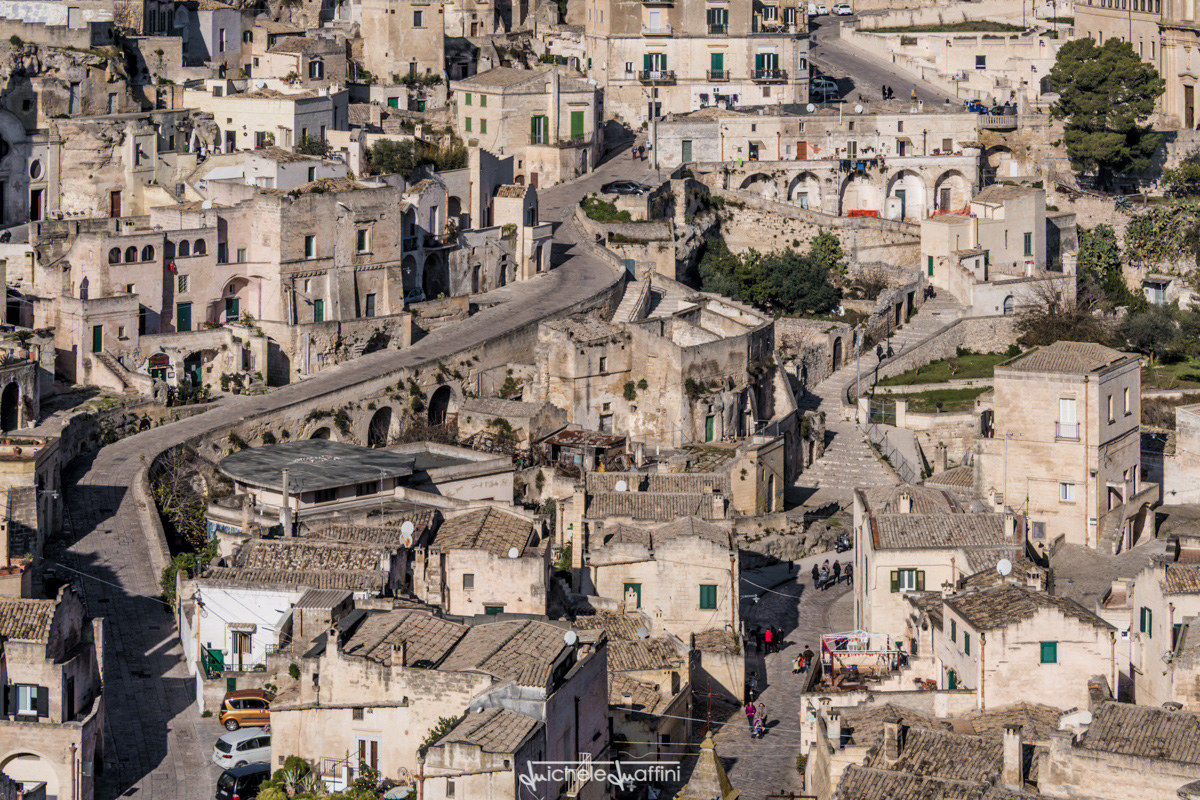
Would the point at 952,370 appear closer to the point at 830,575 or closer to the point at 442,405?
the point at 442,405

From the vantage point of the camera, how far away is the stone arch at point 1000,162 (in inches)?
4154

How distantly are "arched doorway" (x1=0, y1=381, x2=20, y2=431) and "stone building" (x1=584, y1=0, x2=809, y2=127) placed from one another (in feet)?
128

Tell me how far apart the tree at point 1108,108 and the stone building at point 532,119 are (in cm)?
1912

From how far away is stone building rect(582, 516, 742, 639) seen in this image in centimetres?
6175

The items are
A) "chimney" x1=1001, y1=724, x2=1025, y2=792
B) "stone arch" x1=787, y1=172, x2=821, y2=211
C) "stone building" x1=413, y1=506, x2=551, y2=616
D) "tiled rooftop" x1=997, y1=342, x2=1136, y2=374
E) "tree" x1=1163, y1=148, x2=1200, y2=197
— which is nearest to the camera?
A: "chimney" x1=1001, y1=724, x2=1025, y2=792

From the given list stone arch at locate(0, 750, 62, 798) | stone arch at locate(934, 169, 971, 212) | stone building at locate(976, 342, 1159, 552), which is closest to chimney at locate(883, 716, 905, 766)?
stone arch at locate(0, 750, 62, 798)

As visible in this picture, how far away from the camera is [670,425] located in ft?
259

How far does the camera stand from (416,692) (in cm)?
4847

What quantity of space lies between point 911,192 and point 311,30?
22967mm

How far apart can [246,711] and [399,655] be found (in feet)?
16.1

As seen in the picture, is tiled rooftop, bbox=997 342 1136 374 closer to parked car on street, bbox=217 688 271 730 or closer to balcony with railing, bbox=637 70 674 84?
parked car on street, bbox=217 688 271 730

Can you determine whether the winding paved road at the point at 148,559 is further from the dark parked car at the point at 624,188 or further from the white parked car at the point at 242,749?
the dark parked car at the point at 624,188

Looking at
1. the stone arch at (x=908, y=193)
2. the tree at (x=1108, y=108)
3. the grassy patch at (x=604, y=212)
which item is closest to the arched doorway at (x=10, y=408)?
the grassy patch at (x=604, y=212)

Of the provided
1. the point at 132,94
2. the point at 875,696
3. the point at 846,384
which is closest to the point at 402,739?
the point at 875,696
